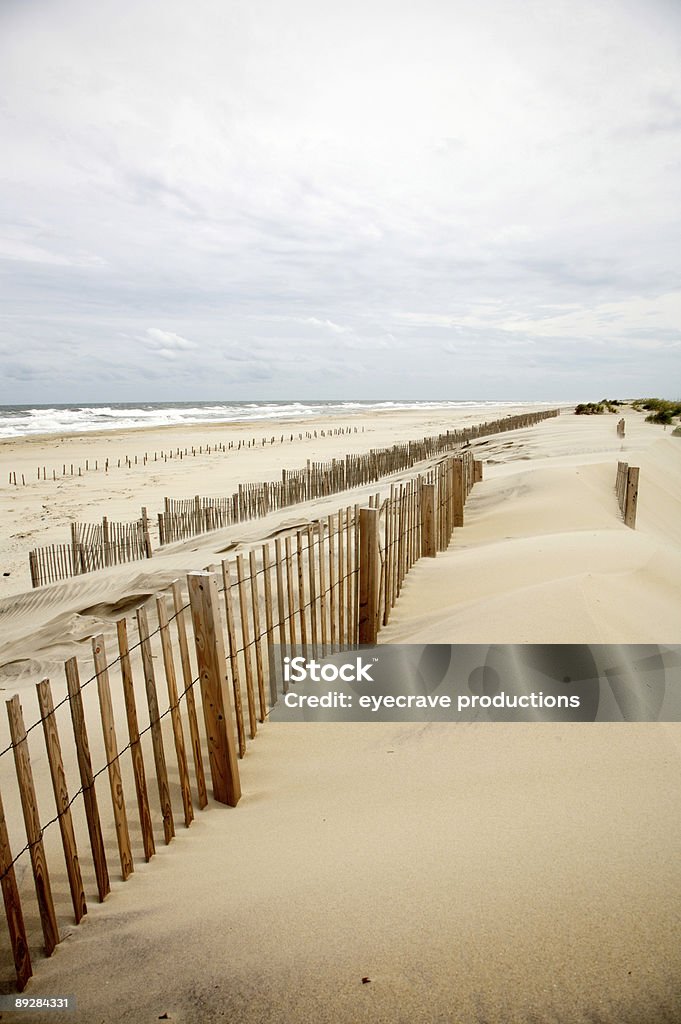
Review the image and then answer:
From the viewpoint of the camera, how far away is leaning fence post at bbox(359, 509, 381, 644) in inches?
188

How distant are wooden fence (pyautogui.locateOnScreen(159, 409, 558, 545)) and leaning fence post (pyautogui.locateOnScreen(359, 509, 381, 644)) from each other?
19.1ft

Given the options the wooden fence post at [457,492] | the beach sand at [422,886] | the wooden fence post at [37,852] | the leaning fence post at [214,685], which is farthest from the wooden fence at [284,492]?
the wooden fence post at [37,852]

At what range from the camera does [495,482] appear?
1181cm

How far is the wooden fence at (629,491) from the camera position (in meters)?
7.83

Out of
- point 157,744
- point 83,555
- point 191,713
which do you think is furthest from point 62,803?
point 83,555

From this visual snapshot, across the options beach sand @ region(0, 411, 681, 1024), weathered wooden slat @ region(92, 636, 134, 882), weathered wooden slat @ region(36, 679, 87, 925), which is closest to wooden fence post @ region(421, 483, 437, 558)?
beach sand @ region(0, 411, 681, 1024)

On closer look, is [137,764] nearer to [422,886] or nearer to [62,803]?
[62,803]

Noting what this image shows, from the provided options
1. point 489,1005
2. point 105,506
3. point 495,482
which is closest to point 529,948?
point 489,1005

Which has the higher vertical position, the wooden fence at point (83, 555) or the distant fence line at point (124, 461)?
the wooden fence at point (83, 555)

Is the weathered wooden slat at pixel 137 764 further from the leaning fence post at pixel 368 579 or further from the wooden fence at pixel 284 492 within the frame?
the wooden fence at pixel 284 492

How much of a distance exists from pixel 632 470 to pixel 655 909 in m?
6.66

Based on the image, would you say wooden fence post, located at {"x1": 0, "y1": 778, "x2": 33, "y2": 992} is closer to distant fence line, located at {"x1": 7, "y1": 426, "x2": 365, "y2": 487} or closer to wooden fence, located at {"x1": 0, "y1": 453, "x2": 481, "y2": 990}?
wooden fence, located at {"x1": 0, "y1": 453, "x2": 481, "y2": 990}

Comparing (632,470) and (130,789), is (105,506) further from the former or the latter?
(130,789)

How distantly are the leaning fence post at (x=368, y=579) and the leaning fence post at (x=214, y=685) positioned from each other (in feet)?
6.57
